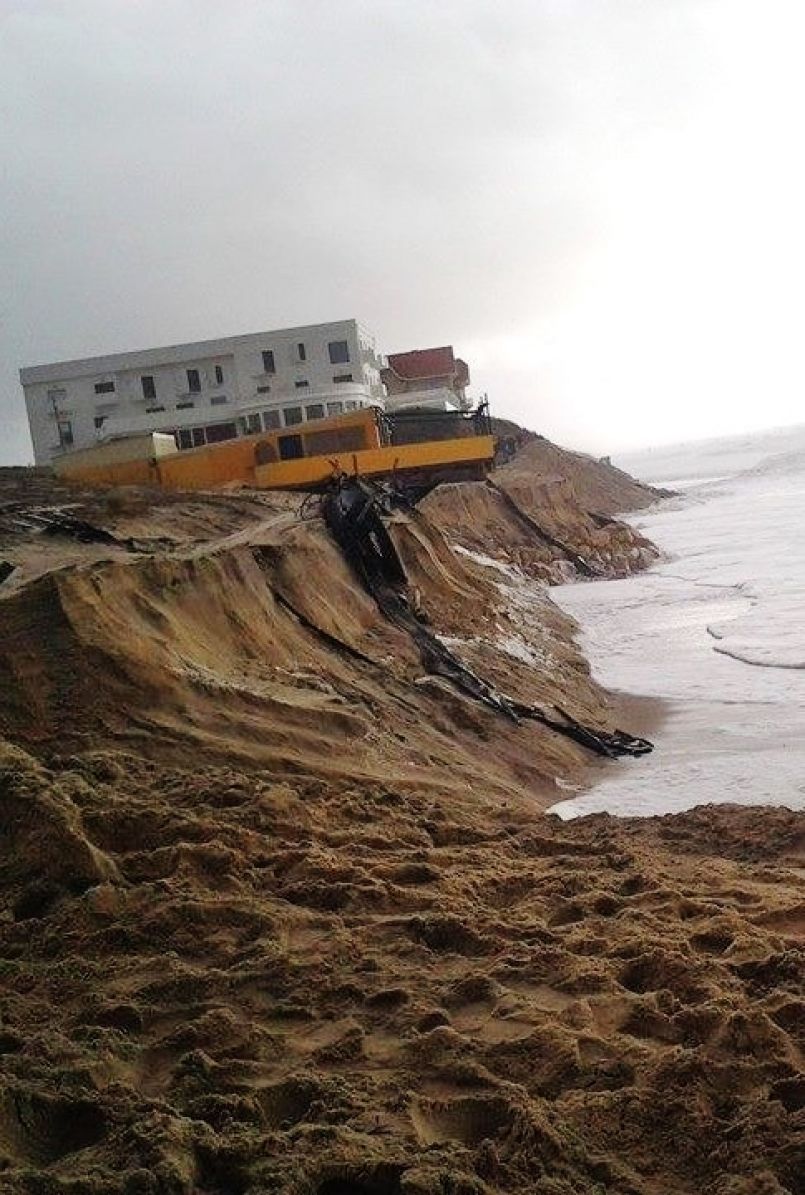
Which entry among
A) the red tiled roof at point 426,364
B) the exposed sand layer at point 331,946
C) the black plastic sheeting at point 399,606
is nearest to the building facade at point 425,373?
the red tiled roof at point 426,364

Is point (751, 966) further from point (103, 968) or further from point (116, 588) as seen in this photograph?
point (116, 588)

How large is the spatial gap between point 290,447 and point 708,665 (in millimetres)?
10950

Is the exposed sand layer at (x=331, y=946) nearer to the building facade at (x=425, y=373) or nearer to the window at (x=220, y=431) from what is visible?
the window at (x=220, y=431)

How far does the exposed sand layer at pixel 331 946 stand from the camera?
3086 millimetres

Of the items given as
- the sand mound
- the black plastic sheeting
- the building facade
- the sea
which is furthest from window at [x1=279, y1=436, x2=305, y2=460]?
the building facade

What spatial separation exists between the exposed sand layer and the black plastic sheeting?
1158 millimetres

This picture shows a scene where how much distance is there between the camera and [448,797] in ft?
23.5

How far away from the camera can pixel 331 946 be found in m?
4.41

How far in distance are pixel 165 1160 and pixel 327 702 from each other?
5.38 m

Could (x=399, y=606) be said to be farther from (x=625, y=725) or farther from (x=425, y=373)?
(x=425, y=373)

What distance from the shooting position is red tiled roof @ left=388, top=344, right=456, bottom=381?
56.2 metres

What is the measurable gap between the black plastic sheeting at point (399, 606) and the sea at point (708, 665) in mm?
573

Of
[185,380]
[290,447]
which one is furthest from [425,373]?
[290,447]

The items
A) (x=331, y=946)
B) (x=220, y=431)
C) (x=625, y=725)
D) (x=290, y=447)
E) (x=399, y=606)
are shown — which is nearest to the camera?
(x=331, y=946)
